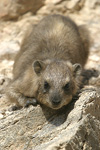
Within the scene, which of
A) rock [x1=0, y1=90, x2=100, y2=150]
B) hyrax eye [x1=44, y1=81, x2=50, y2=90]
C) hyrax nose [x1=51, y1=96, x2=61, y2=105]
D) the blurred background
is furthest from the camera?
the blurred background

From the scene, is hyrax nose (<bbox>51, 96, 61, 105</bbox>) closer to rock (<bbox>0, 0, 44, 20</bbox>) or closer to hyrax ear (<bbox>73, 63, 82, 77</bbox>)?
hyrax ear (<bbox>73, 63, 82, 77</bbox>)

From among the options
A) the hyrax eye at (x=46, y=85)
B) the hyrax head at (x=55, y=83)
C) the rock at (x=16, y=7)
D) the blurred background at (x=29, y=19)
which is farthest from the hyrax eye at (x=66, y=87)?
the rock at (x=16, y=7)

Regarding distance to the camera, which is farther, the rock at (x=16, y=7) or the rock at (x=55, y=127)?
the rock at (x=16, y=7)

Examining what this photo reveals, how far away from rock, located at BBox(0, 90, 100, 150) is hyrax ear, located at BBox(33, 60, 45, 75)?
824mm

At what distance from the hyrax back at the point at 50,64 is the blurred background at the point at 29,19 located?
435 mm

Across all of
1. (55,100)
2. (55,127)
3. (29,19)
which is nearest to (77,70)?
(55,100)

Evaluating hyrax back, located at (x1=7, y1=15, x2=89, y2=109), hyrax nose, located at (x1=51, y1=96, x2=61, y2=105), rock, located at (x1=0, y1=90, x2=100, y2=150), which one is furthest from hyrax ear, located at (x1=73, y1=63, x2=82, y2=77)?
hyrax nose, located at (x1=51, y1=96, x2=61, y2=105)

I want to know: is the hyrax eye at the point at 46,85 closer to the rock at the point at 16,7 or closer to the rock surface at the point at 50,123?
the rock surface at the point at 50,123

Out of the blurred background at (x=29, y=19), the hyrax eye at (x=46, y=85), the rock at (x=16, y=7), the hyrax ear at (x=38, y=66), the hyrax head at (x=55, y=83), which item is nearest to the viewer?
the hyrax head at (x=55, y=83)

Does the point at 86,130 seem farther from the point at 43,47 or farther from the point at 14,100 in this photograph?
the point at 43,47

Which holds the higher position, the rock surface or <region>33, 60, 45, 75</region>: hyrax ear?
<region>33, 60, 45, 75</region>: hyrax ear

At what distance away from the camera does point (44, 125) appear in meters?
5.85

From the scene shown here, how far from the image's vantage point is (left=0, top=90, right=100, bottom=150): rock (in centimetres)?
484

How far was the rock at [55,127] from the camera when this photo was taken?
15.9 feet
